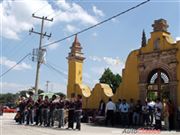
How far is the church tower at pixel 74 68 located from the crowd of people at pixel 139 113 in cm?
553

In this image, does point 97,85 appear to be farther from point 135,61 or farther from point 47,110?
point 47,110

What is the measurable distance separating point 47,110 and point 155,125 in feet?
18.9

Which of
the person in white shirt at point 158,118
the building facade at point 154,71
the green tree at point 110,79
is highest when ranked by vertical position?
the green tree at point 110,79

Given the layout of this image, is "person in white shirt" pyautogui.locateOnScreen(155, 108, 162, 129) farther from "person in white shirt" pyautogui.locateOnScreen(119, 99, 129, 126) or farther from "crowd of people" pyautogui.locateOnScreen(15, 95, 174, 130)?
"person in white shirt" pyautogui.locateOnScreen(119, 99, 129, 126)

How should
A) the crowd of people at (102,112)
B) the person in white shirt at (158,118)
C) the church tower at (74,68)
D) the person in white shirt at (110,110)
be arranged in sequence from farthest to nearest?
the church tower at (74,68), the person in white shirt at (110,110), the person in white shirt at (158,118), the crowd of people at (102,112)

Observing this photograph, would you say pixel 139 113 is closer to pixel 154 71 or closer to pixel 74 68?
pixel 154 71

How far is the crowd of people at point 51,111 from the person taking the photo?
17.8 metres

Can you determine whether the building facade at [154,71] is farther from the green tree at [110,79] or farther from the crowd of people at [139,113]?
the green tree at [110,79]

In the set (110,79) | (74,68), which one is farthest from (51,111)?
(110,79)

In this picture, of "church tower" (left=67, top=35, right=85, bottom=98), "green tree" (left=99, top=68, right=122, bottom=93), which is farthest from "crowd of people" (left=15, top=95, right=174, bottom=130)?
"green tree" (left=99, top=68, right=122, bottom=93)

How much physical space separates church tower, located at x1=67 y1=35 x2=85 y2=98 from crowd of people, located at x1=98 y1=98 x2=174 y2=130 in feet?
18.2

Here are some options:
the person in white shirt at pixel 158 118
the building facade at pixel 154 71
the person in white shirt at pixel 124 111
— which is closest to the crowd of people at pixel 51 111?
the person in white shirt at pixel 124 111

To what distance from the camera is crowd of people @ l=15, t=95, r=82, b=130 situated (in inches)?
703

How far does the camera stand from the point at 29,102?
2256 cm
